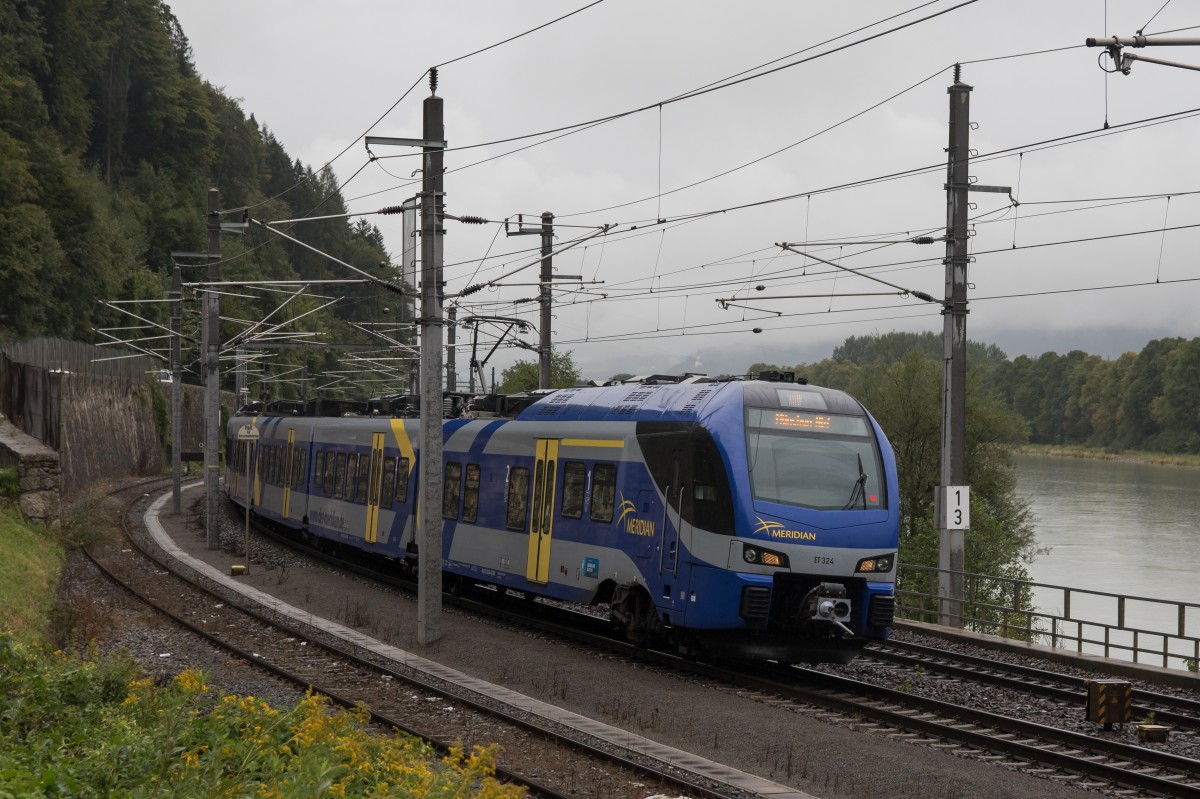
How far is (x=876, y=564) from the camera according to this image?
14.9 meters

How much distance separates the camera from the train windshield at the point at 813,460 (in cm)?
1470

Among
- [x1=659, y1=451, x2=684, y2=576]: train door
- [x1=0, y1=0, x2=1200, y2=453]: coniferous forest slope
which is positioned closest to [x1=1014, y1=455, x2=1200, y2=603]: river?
[x1=0, y1=0, x2=1200, y2=453]: coniferous forest slope

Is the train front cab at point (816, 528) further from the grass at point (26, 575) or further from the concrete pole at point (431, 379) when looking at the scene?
the grass at point (26, 575)

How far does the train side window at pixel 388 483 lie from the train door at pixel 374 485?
193mm

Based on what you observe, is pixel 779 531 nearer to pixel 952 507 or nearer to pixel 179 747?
pixel 952 507

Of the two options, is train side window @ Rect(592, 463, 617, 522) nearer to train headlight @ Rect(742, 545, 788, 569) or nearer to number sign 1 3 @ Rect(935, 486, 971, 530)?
train headlight @ Rect(742, 545, 788, 569)

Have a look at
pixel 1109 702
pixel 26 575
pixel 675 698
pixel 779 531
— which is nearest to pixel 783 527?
pixel 779 531

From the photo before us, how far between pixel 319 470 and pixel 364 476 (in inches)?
152

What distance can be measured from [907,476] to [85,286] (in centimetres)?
3733

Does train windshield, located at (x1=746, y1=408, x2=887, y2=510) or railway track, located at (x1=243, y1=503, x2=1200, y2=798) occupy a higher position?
train windshield, located at (x1=746, y1=408, x2=887, y2=510)

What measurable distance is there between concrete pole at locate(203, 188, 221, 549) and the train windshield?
17.5 m

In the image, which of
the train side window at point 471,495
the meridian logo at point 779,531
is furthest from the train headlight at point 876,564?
the train side window at point 471,495

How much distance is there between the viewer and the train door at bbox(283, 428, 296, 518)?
32.3m

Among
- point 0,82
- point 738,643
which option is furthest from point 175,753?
point 0,82
